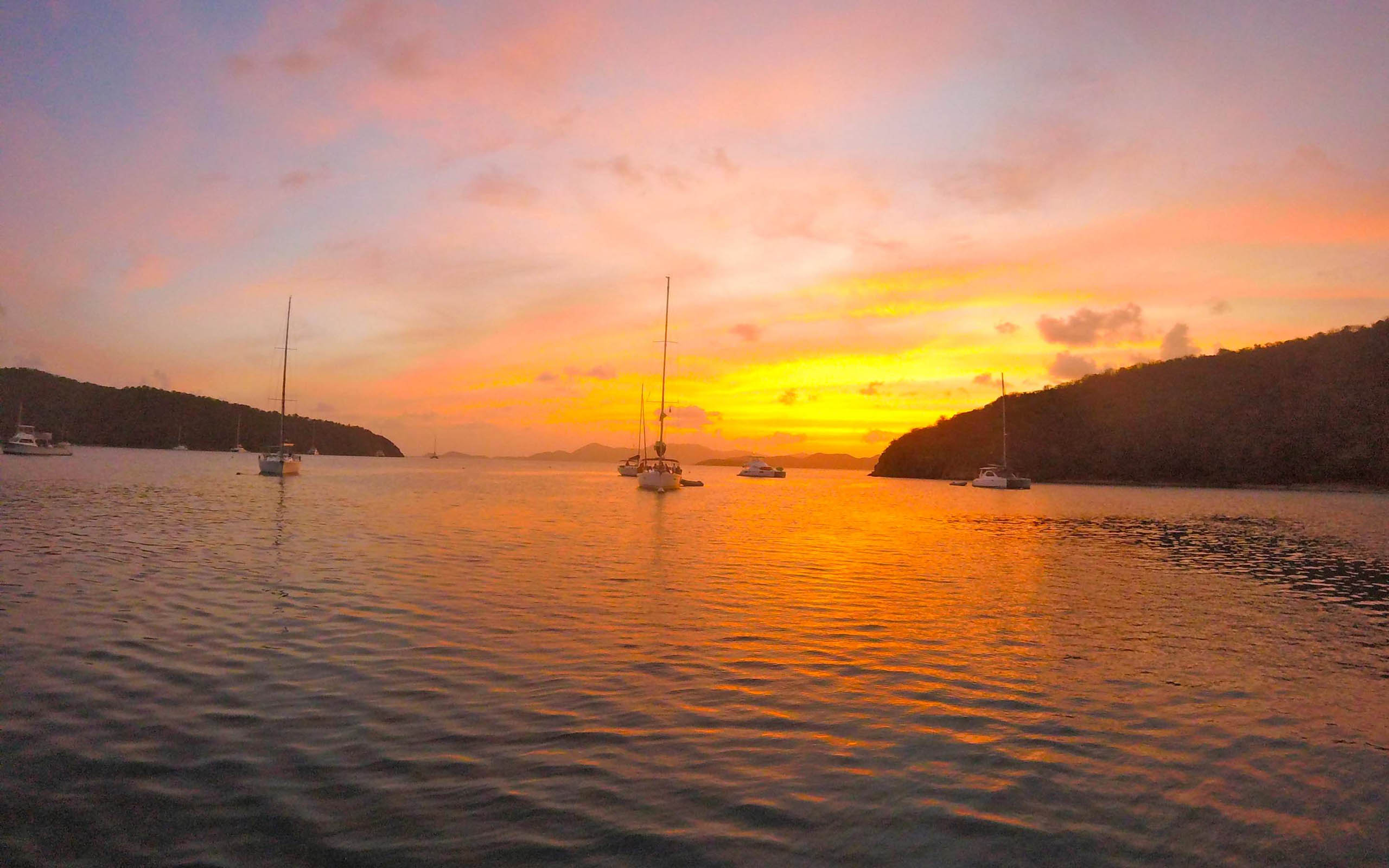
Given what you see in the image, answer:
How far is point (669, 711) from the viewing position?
10.9 metres

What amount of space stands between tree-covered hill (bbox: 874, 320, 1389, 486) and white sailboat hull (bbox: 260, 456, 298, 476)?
464ft

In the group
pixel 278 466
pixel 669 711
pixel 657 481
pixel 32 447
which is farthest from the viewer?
pixel 32 447

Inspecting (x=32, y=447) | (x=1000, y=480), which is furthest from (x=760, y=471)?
(x=32, y=447)

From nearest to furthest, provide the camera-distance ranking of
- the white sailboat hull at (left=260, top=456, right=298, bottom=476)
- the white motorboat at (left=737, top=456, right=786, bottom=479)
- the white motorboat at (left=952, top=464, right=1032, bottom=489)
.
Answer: the white sailboat hull at (left=260, top=456, right=298, bottom=476)
the white motorboat at (left=952, top=464, right=1032, bottom=489)
the white motorboat at (left=737, top=456, right=786, bottom=479)

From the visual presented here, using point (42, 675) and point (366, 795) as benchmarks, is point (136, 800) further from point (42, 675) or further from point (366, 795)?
point (42, 675)

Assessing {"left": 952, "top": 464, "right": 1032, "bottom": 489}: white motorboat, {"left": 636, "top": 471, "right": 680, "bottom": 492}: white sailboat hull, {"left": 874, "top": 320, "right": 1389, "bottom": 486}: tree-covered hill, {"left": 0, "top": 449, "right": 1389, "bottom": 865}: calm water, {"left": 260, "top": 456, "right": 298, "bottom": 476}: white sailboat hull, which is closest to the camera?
{"left": 0, "top": 449, "right": 1389, "bottom": 865}: calm water

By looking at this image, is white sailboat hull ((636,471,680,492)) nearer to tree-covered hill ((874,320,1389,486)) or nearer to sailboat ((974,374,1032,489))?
sailboat ((974,374,1032,489))

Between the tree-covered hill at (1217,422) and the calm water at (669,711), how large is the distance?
13214 cm

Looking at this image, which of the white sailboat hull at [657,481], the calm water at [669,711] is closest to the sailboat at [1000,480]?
the white sailboat hull at [657,481]

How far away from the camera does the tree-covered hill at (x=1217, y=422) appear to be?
12900cm

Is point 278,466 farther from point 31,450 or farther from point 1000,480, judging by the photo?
point 1000,480

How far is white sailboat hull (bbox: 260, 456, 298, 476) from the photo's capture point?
88.7 m

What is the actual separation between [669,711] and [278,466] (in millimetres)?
92040

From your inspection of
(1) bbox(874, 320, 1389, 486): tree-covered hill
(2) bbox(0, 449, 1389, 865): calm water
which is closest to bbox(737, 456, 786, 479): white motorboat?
(1) bbox(874, 320, 1389, 486): tree-covered hill
